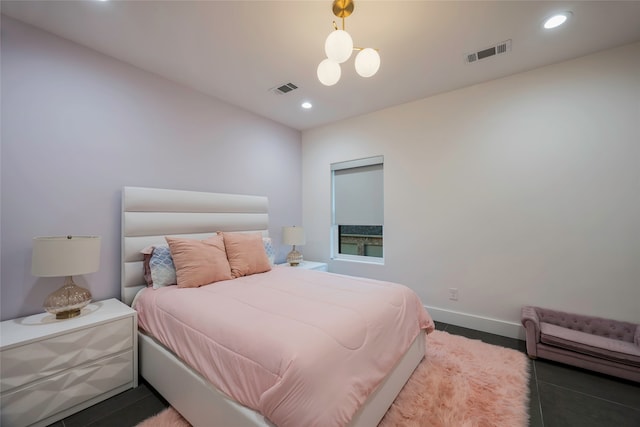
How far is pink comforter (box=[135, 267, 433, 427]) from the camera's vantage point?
1.07 meters

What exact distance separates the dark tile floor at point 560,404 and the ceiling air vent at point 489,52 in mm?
2709

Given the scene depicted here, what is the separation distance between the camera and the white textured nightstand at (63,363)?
1432 mm

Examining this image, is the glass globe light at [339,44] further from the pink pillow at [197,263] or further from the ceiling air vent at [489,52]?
the pink pillow at [197,263]

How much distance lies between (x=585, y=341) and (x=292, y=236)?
3043 mm

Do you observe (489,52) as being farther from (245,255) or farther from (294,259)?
(294,259)

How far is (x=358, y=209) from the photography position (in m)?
3.76

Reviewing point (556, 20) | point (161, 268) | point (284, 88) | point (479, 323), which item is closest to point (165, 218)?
point (161, 268)

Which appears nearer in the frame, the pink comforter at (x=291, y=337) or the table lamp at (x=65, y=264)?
the pink comforter at (x=291, y=337)

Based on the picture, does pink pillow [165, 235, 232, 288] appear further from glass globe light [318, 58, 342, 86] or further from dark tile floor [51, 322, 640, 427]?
glass globe light [318, 58, 342, 86]

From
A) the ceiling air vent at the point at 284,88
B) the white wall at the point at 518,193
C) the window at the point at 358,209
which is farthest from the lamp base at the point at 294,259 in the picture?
the ceiling air vent at the point at 284,88

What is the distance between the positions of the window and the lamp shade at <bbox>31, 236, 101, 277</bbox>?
9.56 ft

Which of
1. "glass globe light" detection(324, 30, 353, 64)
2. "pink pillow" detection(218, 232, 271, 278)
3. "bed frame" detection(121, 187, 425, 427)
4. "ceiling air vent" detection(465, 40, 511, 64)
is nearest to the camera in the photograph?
"bed frame" detection(121, 187, 425, 427)

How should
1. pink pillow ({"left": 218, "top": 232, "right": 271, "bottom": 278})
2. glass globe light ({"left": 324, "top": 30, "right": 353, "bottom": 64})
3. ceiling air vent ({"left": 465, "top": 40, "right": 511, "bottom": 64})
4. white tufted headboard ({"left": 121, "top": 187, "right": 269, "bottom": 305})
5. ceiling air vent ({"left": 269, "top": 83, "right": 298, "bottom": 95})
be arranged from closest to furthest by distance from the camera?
glass globe light ({"left": 324, "top": 30, "right": 353, "bottom": 64}), ceiling air vent ({"left": 465, "top": 40, "right": 511, "bottom": 64}), white tufted headboard ({"left": 121, "top": 187, "right": 269, "bottom": 305}), pink pillow ({"left": 218, "top": 232, "right": 271, "bottom": 278}), ceiling air vent ({"left": 269, "top": 83, "right": 298, "bottom": 95})

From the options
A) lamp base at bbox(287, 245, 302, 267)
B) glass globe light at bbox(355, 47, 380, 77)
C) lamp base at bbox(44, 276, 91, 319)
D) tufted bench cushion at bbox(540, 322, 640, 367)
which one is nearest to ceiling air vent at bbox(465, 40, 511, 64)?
glass globe light at bbox(355, 47, 380, 77)
